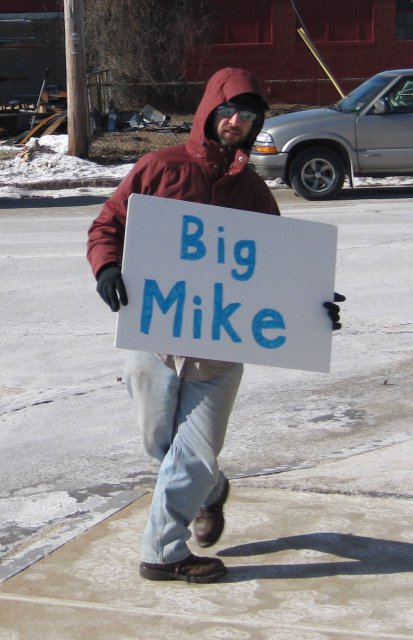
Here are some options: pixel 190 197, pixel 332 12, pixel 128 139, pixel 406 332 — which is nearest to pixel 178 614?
pixel 190 197

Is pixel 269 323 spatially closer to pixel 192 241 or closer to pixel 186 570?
pixel 192 241

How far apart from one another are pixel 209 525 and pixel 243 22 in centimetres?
2800

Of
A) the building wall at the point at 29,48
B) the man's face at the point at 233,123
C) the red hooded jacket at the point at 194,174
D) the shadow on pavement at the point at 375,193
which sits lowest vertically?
the shadow on pavement at the point at 375,193

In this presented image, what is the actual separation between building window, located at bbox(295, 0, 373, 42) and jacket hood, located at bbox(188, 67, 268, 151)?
91.6 feet

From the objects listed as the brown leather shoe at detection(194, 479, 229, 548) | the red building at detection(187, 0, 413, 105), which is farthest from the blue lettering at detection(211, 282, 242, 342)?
the red building at detection(187, 0, 413, 105)

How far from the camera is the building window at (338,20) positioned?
30.9 m

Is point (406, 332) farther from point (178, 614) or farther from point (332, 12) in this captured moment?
point (332, 12)

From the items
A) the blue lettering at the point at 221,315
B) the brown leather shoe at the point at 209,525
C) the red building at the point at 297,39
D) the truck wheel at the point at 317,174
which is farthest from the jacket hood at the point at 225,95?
the red building at the point at 297,39

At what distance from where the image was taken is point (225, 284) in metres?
4.15

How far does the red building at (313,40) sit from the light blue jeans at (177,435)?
27.4 metres

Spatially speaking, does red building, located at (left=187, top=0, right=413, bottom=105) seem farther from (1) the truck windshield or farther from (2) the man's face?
(2) the man's face

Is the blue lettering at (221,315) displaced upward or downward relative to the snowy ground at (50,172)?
upward

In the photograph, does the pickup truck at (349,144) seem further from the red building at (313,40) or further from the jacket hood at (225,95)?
the red building at (313,40)

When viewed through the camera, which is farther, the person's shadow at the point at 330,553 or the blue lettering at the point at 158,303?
the person's shadow at the point at 330,553
